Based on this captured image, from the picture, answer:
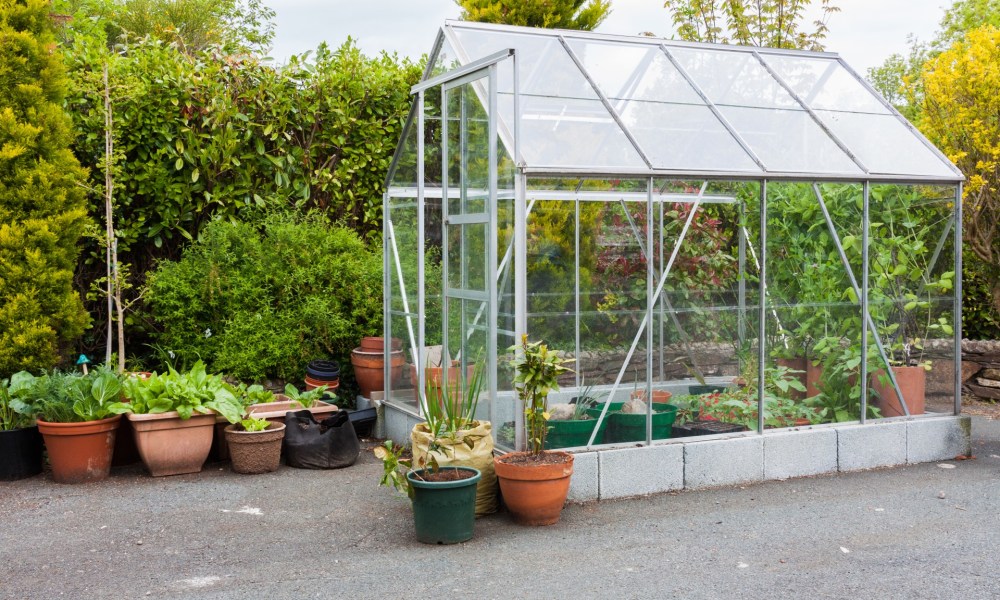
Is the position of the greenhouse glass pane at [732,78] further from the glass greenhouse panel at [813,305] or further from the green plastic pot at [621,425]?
the green plastic pot at [621,425]

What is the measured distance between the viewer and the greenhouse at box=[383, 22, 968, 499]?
5801mm

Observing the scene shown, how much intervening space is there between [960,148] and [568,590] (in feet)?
23.8

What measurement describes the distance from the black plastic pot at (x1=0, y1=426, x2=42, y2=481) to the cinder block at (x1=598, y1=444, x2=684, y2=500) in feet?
12.6

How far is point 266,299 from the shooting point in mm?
7836

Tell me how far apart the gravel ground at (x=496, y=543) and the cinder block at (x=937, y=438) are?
1.41 ft

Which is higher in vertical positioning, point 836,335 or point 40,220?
point 40,220

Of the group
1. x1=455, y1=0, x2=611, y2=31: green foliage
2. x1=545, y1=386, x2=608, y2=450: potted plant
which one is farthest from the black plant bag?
x1=455, y1=0, x2=611, y2=31: green foliage

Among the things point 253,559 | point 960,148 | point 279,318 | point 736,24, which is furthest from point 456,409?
point 736,24

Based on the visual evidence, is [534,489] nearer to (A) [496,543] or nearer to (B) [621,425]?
(A) [496,543]

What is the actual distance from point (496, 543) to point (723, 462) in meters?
1.90

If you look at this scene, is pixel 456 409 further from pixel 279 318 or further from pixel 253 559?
pixel 279 318

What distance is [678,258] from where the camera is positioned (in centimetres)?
612

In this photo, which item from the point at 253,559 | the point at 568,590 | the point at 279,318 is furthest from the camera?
the point at 279,318

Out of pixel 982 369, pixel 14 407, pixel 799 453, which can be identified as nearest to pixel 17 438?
pixel 14 407
